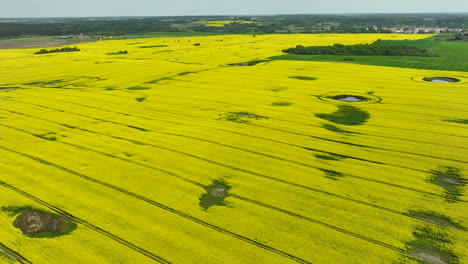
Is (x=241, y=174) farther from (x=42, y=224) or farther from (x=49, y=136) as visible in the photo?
(x=49, y=136)

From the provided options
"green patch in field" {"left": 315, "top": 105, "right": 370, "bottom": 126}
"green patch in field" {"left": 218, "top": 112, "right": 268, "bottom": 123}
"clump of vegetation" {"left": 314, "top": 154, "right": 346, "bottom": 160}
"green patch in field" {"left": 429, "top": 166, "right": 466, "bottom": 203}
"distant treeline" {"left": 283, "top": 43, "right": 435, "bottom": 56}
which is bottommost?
"green patch in field" {"left": 429, "top": 166, "right": 466, "bottom": 203}

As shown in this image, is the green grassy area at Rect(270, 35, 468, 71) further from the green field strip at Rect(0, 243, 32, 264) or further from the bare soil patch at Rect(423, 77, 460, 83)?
the green field strip at Rect(0, 243, 32, 264)

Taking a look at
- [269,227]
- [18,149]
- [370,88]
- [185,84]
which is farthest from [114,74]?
[269,227]

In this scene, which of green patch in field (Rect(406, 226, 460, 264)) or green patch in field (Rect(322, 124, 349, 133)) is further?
green patch in field (Rect(322, 124, 349, 133))

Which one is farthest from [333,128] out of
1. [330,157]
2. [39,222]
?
[39,222]

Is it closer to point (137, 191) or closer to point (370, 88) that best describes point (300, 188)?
point (137, 191)

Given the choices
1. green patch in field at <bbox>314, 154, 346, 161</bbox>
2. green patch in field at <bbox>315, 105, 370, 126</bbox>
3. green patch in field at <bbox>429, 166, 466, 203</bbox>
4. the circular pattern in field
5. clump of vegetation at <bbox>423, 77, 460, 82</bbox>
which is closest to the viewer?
green patch in field at <bbox>429, 166, 466, 203</bbox>

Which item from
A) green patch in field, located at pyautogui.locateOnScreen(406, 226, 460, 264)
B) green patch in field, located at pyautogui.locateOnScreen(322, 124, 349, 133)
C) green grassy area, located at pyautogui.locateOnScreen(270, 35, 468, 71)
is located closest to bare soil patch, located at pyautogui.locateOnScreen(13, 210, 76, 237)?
green patch in field, located at pyautogui.locateOnScreen(406, 226, 460, 264)

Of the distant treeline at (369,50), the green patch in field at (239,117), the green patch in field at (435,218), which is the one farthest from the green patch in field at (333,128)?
the distant treeline at (369,50)
